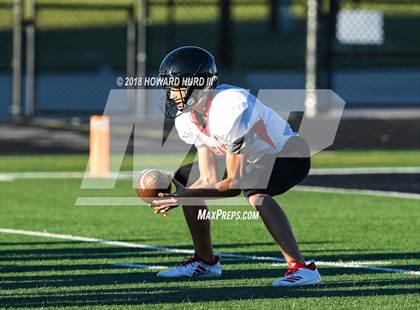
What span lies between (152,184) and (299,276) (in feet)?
3.86

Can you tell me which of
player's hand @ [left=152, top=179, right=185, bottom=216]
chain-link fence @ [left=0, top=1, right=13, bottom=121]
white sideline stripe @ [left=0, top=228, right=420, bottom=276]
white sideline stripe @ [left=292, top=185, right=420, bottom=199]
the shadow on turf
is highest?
player's hand @ [left=152, top=179, right=185, bottom=216]

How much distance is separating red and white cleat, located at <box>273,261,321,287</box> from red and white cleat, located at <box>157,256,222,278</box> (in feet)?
2.05

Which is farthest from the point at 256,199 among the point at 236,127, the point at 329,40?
the point at 329,40

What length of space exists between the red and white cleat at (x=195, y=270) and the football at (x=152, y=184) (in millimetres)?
790

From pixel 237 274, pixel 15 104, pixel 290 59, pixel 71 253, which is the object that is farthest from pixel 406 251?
pixel 290 59

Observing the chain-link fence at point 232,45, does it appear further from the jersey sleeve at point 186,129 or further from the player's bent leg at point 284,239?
the player's bent leg at point 284,239

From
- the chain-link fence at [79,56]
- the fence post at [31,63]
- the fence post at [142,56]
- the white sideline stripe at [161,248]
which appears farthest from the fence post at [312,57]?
the white sideline stripe at [161,248]

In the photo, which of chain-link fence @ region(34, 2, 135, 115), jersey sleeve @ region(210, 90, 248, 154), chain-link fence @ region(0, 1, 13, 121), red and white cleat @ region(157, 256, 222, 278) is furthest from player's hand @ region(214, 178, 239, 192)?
chain-link fence @ region(0, 1, 13, 121)

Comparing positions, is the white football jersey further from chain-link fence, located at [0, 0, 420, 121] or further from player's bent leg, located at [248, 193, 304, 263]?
chain-link fence, located at [0, 0, 420, 121]

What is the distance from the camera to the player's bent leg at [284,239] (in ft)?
27.8

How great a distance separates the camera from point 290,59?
36844mm

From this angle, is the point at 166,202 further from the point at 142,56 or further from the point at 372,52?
the point at 372,52

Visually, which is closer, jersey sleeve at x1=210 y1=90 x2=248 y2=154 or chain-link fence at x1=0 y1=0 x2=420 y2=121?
jersey sleeve at x1=210 y1=90 x2=248 y2=154

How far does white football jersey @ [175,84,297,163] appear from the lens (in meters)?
8.22
